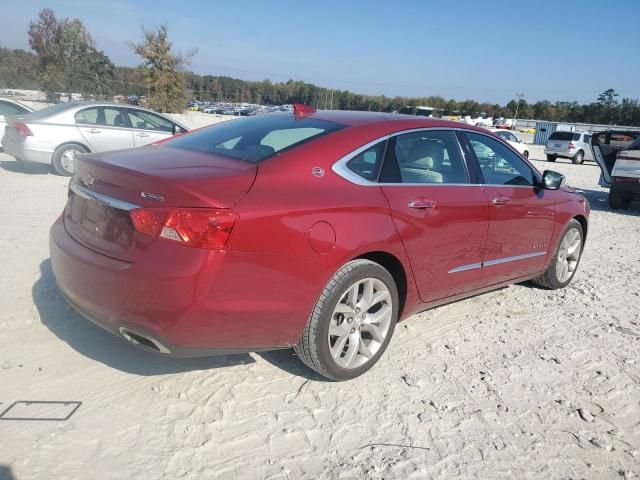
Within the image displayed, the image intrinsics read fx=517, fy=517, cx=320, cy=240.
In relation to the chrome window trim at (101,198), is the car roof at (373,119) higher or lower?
higher

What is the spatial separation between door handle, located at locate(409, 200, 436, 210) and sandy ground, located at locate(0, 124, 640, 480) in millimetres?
1043

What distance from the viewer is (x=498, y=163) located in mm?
4309

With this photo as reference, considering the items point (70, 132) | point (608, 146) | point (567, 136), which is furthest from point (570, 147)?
point (70, 132)

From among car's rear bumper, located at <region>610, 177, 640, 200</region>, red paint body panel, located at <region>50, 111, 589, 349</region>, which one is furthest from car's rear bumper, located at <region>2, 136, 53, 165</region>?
car's rear bumper, located at <region>610, 177, 640, 200</region>

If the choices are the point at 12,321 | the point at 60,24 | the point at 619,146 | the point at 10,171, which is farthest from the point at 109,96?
the point at 12,321

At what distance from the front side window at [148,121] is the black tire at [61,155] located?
1143 millimetres

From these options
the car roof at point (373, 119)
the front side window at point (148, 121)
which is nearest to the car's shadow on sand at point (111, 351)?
the car roof at point (373, 119)

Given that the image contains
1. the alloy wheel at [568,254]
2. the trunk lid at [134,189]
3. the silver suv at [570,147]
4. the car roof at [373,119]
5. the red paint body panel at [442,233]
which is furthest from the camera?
the silver suv at [570,147]

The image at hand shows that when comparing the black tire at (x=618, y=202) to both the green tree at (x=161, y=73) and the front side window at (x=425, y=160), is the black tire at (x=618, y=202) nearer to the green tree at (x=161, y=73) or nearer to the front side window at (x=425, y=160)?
Result: the front side window at (x=425, y=160)

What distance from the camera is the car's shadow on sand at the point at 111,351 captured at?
320cm

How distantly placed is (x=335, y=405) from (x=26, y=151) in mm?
8945

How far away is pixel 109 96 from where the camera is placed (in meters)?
33.6

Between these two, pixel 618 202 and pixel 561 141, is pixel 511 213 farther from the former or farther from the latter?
pixel 561 141

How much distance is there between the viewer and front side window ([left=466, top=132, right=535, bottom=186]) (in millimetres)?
4109
